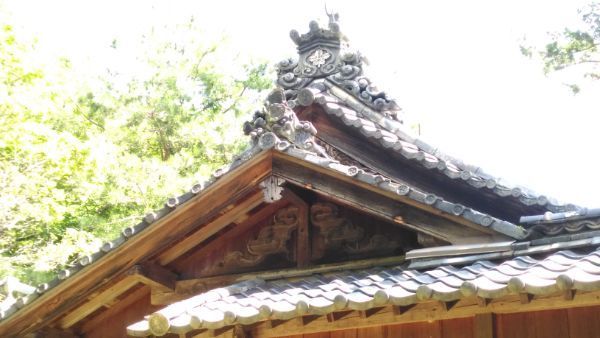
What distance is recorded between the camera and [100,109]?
19547 millimetres

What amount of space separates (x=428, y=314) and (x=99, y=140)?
12.7 m

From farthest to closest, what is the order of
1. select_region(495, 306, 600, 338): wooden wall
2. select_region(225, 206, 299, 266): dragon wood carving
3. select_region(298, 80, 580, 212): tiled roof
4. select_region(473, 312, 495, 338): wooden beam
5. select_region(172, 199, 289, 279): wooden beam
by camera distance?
1. select_region(172, 199, 289, 279): wooden beam
2. select_region(225, 206, 299, 266): dragon wood carving
3. select_region(298, 80, 580, 212): tiled roof
4. select_region(473, 312, 495, 338): wooden beam
5. select_region(495, 306, 600, 338): wooden wall

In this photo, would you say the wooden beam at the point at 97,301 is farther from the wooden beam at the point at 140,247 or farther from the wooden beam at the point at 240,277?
the wooden beam at the point at 240,277

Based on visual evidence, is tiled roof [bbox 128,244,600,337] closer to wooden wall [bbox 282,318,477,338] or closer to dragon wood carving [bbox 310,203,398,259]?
wooden wall [bbox 282,318,477,338]

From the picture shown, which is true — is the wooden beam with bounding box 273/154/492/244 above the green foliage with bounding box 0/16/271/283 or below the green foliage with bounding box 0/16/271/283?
below

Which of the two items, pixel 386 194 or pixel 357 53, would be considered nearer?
pixel 386 194

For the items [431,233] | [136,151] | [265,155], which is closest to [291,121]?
[265,155]

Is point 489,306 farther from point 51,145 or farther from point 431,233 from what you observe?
point 51,145

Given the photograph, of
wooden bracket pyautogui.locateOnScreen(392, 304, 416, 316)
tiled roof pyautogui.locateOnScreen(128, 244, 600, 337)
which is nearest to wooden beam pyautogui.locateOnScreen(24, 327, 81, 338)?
tiled roof pyautogui.locateOnScreen(128, 244, 600, 337)

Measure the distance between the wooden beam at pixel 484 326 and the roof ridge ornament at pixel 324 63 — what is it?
4290 millimetres

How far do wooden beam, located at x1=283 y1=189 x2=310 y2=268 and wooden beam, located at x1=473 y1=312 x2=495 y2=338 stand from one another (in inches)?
93.0

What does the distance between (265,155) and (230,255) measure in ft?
5.28

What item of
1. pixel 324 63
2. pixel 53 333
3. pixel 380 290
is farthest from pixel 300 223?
pixel 53 333

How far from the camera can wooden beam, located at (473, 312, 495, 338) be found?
5160mm
